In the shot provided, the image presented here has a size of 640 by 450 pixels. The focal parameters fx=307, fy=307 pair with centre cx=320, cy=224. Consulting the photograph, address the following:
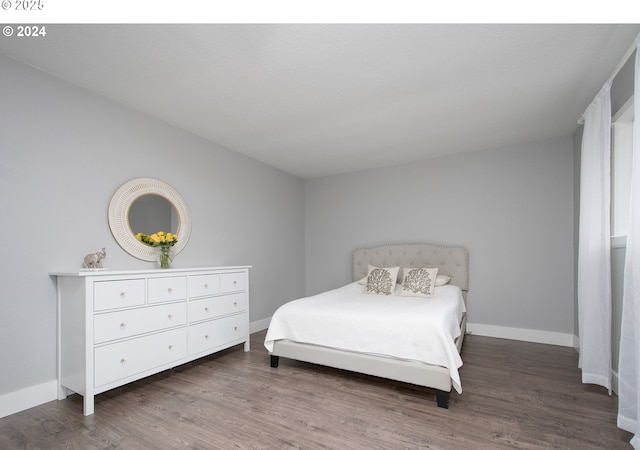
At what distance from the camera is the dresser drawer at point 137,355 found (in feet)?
6.99

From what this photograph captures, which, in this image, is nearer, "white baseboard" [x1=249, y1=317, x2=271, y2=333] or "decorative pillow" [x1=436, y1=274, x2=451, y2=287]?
"decorative pillow" [x1=436, y1=274, x2=451, y2=287]

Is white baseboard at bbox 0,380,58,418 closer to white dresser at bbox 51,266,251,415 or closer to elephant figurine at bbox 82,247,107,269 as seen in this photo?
white dresser at bbox 51,266,251,415

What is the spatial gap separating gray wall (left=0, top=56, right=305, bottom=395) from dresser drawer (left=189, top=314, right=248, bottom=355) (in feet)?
2.42

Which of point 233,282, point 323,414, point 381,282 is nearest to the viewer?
point 323,414

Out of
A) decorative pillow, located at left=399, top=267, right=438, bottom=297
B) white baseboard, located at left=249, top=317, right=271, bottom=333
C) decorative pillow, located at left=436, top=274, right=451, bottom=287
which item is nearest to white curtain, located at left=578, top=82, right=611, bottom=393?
decorative pillow, located at left=399, top=267, right=438, bottom=297

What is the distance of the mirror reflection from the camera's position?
2.86 meters

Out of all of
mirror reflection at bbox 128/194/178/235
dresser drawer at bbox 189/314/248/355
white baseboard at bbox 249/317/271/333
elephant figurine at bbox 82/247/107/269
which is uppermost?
mirror reflection at bbox 128/194/178/235

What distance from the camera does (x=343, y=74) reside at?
227 centimetres

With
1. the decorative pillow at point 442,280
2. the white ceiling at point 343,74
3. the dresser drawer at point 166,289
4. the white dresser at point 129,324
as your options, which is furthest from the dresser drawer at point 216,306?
the decorative pillow at point 442,280

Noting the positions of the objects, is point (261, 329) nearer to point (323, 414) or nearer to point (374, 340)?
point (374, 340)

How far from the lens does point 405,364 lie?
7.54 ft

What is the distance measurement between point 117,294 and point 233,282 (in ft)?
3.84

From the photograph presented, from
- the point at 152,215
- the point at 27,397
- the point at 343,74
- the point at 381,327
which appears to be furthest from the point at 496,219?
the point at 27,397
